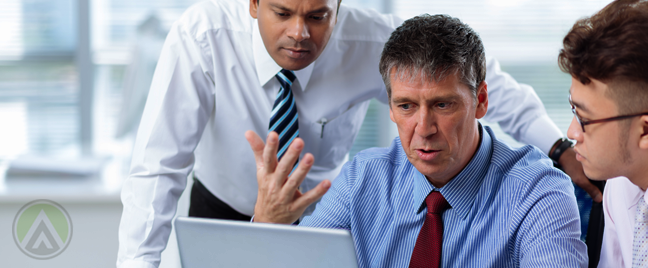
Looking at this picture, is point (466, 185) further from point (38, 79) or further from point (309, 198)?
point (38, 79)

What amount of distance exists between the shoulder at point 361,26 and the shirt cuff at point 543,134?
1.98ft

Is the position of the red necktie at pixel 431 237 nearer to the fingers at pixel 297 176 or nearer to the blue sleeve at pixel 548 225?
the blue sleeve at pixel 548 225

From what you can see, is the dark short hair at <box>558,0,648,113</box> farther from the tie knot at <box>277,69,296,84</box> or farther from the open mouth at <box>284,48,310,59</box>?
the tie knot at <box>277,69,296,84</box>

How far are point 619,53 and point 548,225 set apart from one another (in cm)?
44

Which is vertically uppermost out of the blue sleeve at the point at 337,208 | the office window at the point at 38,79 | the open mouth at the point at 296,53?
the open mouth at the point at 296,53

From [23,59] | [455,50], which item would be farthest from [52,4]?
[455,50]

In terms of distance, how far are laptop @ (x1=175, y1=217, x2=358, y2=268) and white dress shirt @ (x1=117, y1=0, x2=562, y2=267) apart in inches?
23.2

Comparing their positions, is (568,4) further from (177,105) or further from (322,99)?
Answer: (177,105)

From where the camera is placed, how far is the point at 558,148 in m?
1.62

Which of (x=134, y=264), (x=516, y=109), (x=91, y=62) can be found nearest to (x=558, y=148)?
(x=516, y=109)

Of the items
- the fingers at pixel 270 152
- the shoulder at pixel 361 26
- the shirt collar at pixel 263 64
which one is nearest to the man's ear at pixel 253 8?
the shirt collar at pixel 263 64

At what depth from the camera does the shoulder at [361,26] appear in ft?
5.83

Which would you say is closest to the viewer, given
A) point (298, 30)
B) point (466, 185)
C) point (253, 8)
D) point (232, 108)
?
point (466, 185)

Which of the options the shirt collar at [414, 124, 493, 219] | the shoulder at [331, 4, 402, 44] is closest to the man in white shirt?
the shirt collar at [414, 124, 493, 219]
